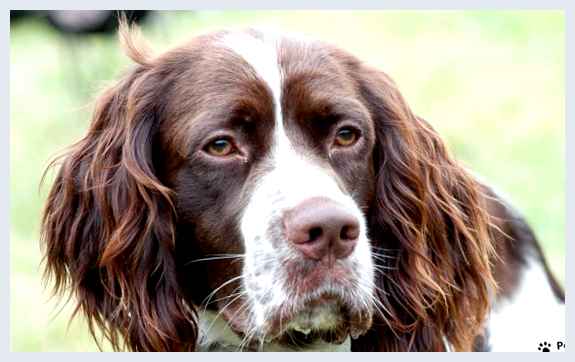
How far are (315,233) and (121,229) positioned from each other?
0.87 m

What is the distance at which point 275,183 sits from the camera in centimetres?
349

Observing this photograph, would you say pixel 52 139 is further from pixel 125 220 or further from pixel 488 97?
pixel 125 220

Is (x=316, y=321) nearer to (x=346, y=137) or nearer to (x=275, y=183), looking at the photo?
(x=275, y=183)

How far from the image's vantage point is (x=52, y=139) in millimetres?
8352

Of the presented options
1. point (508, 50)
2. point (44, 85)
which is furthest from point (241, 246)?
point (508, 50)

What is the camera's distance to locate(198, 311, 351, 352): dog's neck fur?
12.5ft

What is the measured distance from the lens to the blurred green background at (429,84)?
305 inches

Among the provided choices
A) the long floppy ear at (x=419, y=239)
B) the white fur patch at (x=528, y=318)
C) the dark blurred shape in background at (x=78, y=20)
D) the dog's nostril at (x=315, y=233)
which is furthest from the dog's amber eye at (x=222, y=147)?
the dark blurred shape in background at (x=78, y=20)

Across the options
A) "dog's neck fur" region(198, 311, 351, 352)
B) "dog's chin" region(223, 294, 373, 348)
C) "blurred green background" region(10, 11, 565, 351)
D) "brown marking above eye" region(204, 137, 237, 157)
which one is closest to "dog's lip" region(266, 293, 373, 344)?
"dog's chin" region(223, 294, 373, 348)

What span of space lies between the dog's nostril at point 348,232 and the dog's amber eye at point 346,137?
0.53 m

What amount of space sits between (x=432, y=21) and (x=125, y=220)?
23.2 feet

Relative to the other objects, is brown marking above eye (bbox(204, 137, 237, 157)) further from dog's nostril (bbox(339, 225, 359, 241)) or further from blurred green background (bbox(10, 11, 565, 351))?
blurred green background (bbox(10, 11, 565, 351))

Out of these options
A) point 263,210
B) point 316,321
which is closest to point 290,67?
point 263,210

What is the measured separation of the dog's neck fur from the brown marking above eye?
0.63 metres
